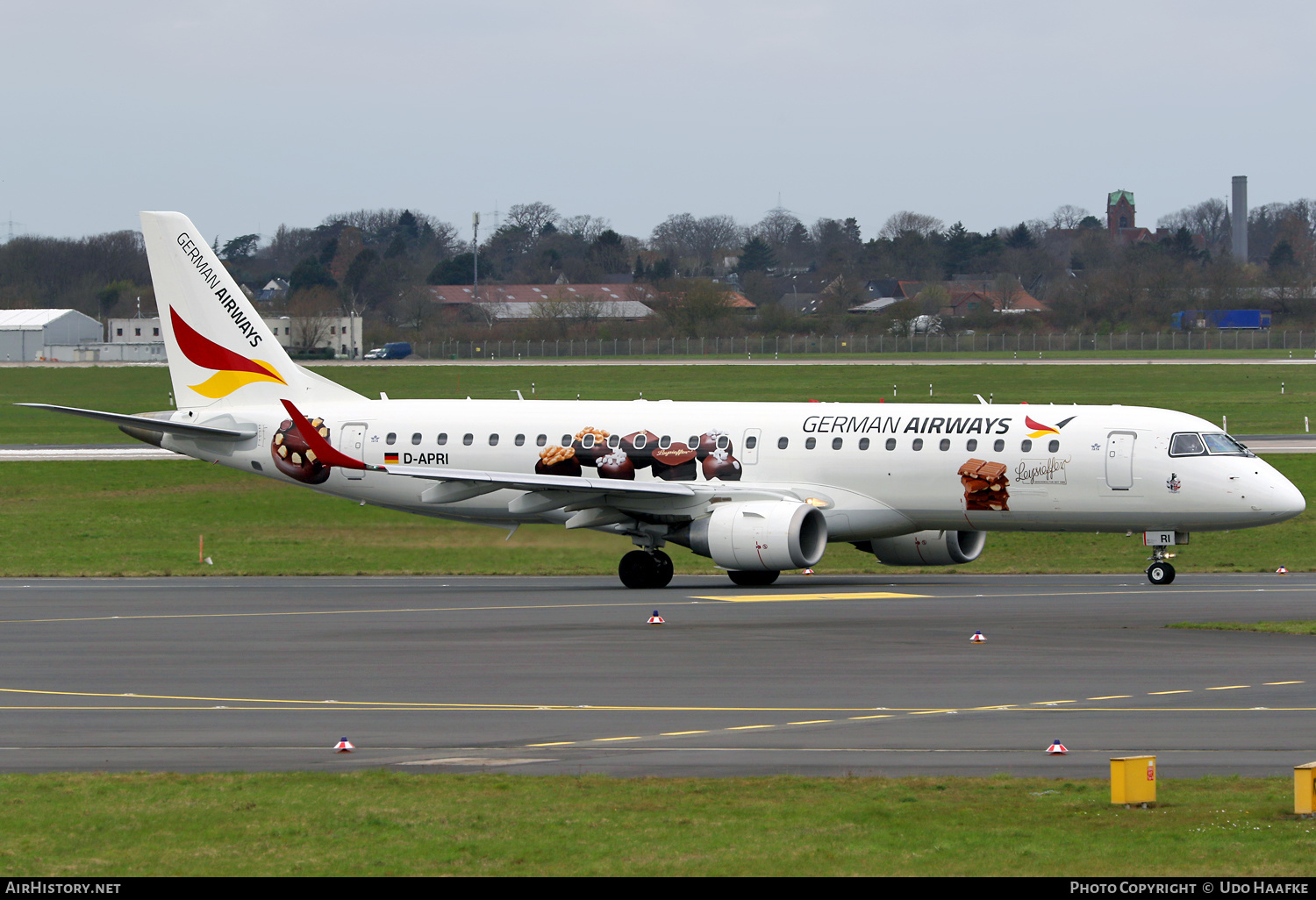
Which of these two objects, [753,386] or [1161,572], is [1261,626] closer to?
[1161,572]

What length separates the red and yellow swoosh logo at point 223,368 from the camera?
145ft

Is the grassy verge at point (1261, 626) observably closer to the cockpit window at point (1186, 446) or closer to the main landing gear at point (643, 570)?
the cockpit window at point (1186, 446)

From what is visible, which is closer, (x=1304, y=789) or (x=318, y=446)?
(x=1304, y=789)

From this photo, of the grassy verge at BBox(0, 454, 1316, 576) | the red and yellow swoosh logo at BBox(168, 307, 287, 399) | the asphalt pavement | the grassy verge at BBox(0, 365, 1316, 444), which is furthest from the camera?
the grassy verge at BBox(0, 365, 1316, 444)

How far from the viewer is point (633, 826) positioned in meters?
14.2

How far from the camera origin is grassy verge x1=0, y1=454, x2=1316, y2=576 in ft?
141

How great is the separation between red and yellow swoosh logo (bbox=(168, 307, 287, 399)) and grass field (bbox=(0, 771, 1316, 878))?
28109 millimetres

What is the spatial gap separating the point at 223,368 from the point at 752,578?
1520 cm

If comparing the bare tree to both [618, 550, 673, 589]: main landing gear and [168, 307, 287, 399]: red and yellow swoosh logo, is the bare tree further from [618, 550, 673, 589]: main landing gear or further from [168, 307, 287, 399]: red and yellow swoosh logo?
[618, 550, 673, 589]: main landing gear

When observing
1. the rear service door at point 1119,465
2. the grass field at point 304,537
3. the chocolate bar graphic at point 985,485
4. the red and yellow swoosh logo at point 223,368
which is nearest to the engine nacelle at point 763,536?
the chocolate bar graphic at point 985,485

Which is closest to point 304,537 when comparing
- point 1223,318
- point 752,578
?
point 752,578

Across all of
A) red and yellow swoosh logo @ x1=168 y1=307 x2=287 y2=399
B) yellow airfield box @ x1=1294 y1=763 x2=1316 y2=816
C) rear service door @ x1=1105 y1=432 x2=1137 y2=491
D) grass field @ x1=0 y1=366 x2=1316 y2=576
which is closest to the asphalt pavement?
rear service door @ x1=1105 y1=432 x2=1137 y2=491

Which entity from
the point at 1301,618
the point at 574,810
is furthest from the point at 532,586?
the point at 574,810

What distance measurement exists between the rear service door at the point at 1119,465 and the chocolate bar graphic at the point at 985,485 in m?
2.10
